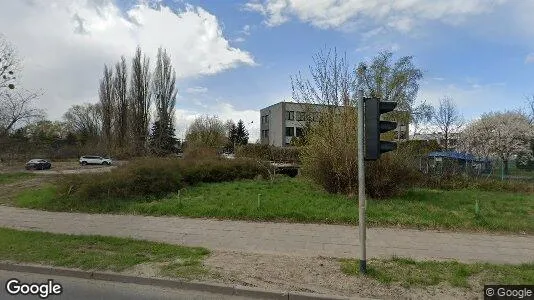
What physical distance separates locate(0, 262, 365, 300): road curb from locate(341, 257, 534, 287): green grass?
102cm

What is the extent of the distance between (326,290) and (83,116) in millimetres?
79169

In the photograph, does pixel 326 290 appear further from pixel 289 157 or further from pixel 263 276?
pixel 289 157

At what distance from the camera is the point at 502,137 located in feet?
109

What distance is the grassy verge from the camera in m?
5.72

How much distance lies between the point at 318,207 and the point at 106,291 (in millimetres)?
6606

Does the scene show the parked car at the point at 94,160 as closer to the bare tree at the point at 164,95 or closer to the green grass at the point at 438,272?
the bare tree at the point at 164,95

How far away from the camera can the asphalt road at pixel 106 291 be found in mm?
4777

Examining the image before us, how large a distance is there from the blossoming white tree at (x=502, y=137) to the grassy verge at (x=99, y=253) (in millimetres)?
32188

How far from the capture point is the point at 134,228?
8781mm

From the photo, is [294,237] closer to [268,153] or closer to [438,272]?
[438,272]

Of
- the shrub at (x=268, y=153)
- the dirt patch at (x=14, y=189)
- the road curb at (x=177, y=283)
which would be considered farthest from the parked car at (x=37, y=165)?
the road curb at (x=177, y=283)

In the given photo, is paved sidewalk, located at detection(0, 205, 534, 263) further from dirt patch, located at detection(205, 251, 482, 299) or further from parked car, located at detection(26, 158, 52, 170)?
parked car, located at detection(26, 158, 52, 170)

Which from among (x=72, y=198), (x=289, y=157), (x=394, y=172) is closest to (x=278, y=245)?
(x=394, y=172)

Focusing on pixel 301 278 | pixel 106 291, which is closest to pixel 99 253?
pixel 106 291
